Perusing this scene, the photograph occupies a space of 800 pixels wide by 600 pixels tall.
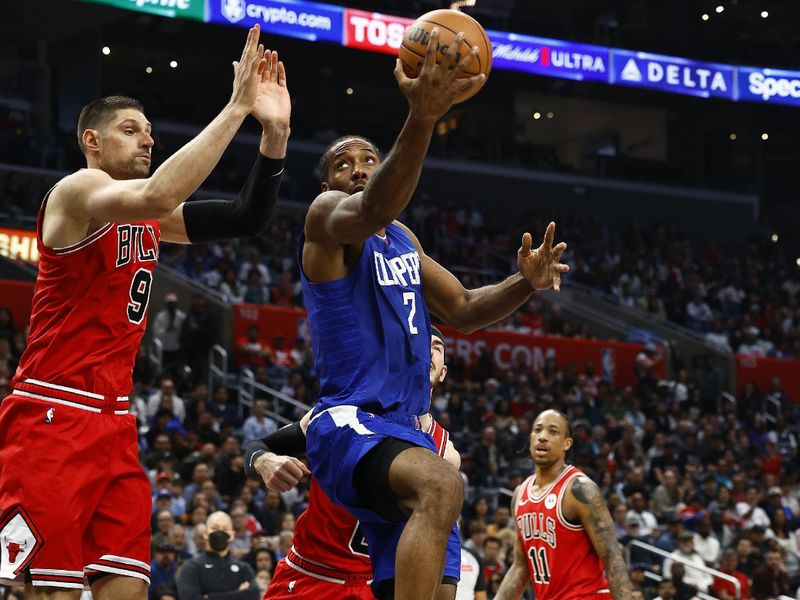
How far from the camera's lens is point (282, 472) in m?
4.69

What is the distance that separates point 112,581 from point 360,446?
1070 mm

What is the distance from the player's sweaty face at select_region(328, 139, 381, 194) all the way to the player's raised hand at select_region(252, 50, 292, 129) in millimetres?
247

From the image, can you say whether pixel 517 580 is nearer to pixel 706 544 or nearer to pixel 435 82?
pixel 435 82

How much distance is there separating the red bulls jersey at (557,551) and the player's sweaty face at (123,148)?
12.2 ft

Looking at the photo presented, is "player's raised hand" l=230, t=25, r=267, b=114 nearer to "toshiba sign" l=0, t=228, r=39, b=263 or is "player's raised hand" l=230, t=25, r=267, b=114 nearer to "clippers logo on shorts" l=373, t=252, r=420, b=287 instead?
"clippers logo on shorts" l=373, t=252, r=420, b=287

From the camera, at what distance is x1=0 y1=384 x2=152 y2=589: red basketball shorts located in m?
4.41

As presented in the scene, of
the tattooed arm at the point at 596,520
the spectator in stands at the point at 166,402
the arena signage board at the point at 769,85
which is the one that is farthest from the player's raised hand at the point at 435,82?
the arena signage board at the point at 769,85

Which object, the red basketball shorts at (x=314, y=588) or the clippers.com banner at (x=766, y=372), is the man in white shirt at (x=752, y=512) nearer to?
the clippers.com banner at (x=766, y=372)

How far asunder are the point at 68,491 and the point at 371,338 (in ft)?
3.92

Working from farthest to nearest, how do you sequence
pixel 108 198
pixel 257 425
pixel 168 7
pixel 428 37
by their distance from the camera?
pixel 168 7, pixel 257 425, pixel 108 198, pixel 428 37

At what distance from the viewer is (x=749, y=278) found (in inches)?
1170

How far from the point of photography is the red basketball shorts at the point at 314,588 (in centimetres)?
543

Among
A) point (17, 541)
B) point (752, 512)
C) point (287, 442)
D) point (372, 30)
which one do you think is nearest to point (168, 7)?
point (372, 30)

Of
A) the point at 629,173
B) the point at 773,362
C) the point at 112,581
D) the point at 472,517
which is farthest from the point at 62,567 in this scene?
the point at 629,173
